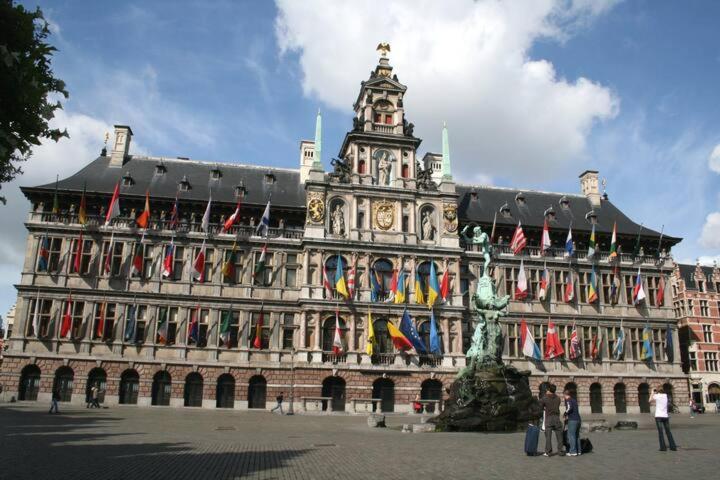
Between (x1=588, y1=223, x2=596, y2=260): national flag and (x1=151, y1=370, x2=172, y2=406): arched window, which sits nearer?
(x1=151, y1=370, x2=172, y2=406): arched window

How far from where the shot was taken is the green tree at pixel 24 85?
9.25 meters

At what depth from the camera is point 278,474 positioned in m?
12.6

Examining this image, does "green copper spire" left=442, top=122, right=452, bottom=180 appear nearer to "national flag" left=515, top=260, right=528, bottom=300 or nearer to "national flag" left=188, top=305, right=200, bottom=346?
"national flag" left=515, top=260, right=528, bottom=300

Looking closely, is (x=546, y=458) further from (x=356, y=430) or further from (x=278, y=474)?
(x=356, y=430)

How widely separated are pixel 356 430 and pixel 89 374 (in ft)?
78.8

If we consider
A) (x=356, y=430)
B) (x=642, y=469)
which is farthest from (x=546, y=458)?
(x=356, y=430)

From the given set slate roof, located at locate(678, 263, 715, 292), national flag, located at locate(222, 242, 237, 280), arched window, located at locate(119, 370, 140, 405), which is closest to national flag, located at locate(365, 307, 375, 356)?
national flag, located at locate(222, 242, 237, 280)

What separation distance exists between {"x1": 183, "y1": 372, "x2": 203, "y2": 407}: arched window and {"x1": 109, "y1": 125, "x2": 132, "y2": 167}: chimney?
Result: 17971 millimetres

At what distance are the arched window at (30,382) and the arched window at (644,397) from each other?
44523 millimetres

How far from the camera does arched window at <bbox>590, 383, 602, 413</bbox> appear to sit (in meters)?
46.5

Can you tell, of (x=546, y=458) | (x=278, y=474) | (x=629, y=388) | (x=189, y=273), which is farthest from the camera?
(x=629, y=388)

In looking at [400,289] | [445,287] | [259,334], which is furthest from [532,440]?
[259,334]

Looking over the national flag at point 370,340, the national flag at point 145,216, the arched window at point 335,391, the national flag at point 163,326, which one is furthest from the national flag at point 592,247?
the national flag at point 145,216

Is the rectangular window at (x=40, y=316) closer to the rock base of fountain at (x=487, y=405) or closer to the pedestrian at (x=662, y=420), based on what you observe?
the rock base of fountain at (x=487, y=405)
